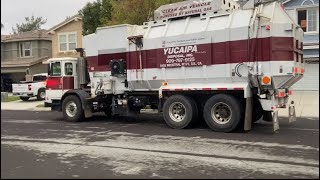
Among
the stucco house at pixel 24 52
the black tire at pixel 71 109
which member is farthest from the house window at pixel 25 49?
the black tire at pixel 71 109

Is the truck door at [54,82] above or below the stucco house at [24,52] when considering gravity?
below

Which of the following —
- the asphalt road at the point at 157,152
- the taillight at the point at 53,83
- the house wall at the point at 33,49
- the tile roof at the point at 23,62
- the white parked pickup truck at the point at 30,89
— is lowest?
the asphalt road at the point at 157,152

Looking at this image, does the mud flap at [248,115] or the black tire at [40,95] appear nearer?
the mud flap at [248,115]

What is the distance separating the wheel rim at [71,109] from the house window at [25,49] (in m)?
→ 30.2

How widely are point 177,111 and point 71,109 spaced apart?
451 centimetres

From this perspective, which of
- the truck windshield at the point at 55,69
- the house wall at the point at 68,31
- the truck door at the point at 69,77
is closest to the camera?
the truck door at the point at 69,77

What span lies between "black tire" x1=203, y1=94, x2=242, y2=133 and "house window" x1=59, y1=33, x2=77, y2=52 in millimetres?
26242

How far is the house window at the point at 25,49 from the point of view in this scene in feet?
145

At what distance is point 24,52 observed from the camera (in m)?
44.3

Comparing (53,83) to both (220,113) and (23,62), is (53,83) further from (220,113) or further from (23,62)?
(23,62)

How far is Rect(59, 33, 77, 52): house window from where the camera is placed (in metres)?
36.8

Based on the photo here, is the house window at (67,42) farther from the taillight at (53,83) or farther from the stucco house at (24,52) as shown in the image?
the taillight at (53,83)

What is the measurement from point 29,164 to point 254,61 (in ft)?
20.5

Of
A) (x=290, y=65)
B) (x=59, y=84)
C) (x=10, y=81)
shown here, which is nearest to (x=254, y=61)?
(x=290, y=65)
